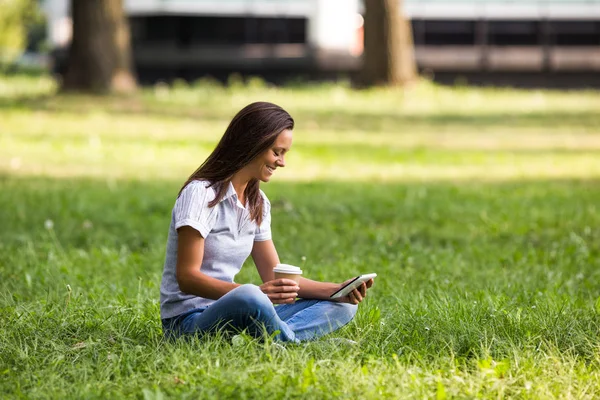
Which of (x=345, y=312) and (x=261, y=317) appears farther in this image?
(x=345, y=312)

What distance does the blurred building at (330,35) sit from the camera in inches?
1072

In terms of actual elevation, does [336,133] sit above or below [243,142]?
below

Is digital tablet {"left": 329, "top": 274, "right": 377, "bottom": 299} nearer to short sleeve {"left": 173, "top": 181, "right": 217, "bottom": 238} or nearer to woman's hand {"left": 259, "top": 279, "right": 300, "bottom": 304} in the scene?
woman's hand {"left": 259, "top": 279, "right": 300, "bottom": 304}

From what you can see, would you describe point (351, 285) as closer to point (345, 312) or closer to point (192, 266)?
point (345, 312)

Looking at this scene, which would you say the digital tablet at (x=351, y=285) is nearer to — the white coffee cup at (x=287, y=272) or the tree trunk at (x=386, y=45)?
the white coffee cup at (x=287, y=272)

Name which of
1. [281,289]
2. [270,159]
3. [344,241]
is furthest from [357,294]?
[344,241]

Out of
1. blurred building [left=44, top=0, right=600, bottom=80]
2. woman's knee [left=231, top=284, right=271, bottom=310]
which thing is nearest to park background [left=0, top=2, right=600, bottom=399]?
woman's knee [left=231, top=284, right=271, bottom=310]

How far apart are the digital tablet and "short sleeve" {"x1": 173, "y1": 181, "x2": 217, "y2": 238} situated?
0.66m

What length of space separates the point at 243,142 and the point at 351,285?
0.79 metres

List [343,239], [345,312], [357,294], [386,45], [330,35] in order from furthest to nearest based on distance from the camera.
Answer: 1. [330,35]
2. [386,45]
3. [343,239]
4. [345,312]
5. [357,294]

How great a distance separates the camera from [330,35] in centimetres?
2811

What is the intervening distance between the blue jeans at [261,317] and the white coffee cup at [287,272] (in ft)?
0.35

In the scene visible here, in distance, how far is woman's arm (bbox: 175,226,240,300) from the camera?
4645 mm

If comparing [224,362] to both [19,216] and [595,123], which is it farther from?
[595,123]
